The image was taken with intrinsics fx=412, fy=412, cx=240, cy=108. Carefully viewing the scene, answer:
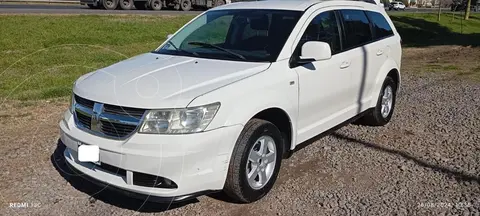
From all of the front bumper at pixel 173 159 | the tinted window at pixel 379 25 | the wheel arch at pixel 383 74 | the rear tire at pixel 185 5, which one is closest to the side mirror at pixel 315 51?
the front bumper at pixel 173 159

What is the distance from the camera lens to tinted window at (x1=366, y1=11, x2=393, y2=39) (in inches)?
208

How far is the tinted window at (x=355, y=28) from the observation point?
4.61 metres

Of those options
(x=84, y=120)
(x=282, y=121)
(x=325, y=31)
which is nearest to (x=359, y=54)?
(x=325, y=31)

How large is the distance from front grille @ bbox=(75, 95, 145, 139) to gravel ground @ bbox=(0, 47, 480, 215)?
0.71m

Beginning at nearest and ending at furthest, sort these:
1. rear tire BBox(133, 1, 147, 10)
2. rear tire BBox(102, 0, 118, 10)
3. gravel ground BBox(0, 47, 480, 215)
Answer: gravel ground BBox(0, 47, 480, 215) < rear tire BBox(102, 0, 118, 10) < rear tire BBox(133, 1, 147, 10)

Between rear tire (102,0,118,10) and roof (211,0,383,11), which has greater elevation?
roof (211,0,383,11)

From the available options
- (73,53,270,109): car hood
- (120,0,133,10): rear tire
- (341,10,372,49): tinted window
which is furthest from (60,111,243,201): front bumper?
(120,0,133,10): rear tire

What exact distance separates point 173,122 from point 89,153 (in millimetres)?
740

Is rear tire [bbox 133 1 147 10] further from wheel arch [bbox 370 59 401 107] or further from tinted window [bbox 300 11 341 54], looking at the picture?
tinted window [bbox 300 11 341 54]

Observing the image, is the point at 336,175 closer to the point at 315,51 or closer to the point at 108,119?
the point at 315,51

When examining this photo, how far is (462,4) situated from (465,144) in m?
55.2

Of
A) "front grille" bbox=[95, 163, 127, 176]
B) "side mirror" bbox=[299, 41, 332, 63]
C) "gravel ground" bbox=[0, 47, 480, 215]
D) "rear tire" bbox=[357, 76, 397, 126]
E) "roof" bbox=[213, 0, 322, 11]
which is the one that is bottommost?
"gravel ground" bbox=[0, 47, 480, 215]

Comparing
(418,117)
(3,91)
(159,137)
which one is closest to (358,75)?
(418,117)

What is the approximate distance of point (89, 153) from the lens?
3109 mm
